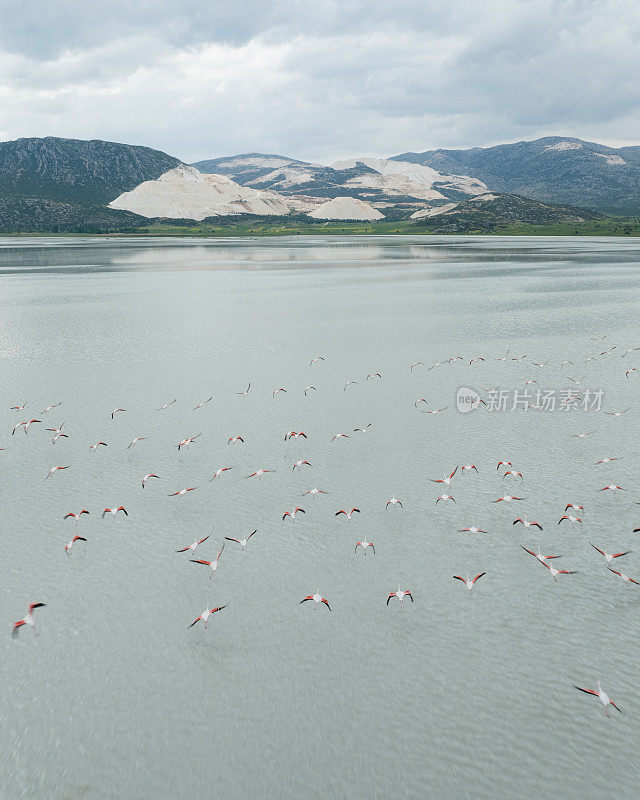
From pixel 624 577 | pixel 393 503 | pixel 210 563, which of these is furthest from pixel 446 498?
pixel 210 563

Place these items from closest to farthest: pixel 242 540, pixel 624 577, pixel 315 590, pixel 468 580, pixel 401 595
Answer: pixel 401 595 < pixel 315 590 < pixel 624 577 < pixel 468 580 < pixel 242 540

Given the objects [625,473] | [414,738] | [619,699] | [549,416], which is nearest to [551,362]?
[549,416]

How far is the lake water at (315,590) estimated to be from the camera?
1258 centimetres

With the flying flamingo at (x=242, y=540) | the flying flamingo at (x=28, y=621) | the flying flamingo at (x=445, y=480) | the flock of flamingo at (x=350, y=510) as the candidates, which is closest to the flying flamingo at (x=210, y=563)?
the flock of flamingo at (x=350, y=510)

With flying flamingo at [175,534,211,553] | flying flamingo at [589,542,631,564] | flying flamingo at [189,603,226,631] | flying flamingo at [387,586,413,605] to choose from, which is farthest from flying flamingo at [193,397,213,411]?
flying flamingo at [589,542,631,564]

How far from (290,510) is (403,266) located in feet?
399

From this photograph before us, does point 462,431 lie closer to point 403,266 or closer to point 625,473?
point 625,473

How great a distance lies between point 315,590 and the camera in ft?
59.7

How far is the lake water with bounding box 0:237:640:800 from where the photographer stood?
41.3ft

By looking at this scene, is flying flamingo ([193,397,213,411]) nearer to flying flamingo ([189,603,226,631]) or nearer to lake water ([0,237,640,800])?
lake water ([0,237,640,800])

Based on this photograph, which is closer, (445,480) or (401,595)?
(401,595)

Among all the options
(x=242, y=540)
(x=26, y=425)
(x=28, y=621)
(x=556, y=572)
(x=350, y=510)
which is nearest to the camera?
(x=28, y=621)

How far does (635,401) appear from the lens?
1448 inches

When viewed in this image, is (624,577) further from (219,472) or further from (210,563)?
(219,472)
